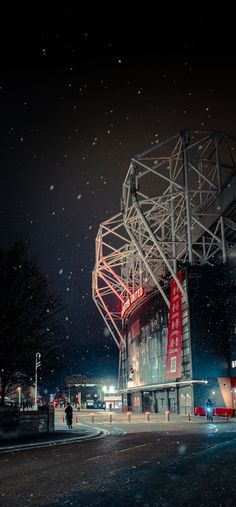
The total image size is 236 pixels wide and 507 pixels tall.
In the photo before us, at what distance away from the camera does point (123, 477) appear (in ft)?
35.1

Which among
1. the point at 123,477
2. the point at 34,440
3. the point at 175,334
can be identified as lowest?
the point at 34,440

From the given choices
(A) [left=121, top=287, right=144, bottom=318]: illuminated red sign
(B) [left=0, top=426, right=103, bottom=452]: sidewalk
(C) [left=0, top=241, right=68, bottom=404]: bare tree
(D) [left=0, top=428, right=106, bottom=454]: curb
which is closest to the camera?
(D) [left=0, top=428, right=106, bottom=454]: curb

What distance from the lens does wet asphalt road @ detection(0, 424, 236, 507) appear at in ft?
27.5

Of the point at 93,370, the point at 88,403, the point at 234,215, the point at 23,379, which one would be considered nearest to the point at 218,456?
the point at 23,379

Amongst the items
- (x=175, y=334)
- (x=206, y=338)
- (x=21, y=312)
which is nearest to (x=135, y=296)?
(x=175, y=334)

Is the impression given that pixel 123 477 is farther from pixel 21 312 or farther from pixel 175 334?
pixel 175 334

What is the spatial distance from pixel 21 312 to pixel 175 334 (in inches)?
1034

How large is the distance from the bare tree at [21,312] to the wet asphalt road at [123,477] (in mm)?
9778

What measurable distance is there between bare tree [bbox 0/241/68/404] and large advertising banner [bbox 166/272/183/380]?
21.8 m

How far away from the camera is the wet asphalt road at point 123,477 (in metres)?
8.38

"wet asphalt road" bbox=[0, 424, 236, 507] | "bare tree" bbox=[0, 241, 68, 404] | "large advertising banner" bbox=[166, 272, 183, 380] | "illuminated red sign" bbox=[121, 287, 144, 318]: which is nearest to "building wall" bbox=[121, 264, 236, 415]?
"large advertising banner" bbox=[166, 272, 183, 380]

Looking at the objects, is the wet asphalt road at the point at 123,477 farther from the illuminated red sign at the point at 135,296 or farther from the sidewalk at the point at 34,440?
the illuminated red sign at the point at 135,296

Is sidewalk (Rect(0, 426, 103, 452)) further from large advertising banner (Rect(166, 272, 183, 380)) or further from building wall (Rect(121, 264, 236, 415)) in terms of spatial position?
large advertising banner (Rect(166, 272, 183, 380))

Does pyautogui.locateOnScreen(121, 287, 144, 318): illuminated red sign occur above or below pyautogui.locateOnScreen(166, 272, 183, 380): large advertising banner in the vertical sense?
above
